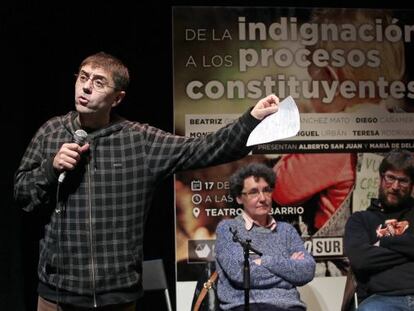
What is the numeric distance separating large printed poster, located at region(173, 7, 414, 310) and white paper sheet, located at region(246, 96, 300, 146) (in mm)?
1976

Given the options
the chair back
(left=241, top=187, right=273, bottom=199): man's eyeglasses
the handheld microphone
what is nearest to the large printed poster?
the chair back

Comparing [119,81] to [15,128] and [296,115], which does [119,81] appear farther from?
[15,128]

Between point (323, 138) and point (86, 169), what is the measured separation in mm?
2446

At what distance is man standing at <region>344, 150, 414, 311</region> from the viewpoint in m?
3.33

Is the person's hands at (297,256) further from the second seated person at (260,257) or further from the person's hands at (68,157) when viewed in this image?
the person's hands at (68,157)

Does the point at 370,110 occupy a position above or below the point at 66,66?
below

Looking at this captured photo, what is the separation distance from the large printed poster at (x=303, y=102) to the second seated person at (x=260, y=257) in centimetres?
48

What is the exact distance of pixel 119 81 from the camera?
2.13 metres

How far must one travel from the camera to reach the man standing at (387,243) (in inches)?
131

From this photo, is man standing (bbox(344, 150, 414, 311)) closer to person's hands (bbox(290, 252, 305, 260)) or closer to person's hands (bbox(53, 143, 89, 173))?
person's hands (bbox(290, 252, 305, 260))

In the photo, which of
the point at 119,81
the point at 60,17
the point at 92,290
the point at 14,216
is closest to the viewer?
the point at 92,290

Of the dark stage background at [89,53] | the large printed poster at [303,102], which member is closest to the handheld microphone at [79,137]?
the dark stage background at [89,53]

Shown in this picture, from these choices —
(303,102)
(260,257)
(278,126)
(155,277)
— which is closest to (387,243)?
(260,257)

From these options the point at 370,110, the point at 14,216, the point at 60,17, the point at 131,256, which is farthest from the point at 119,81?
the point at 370,110
